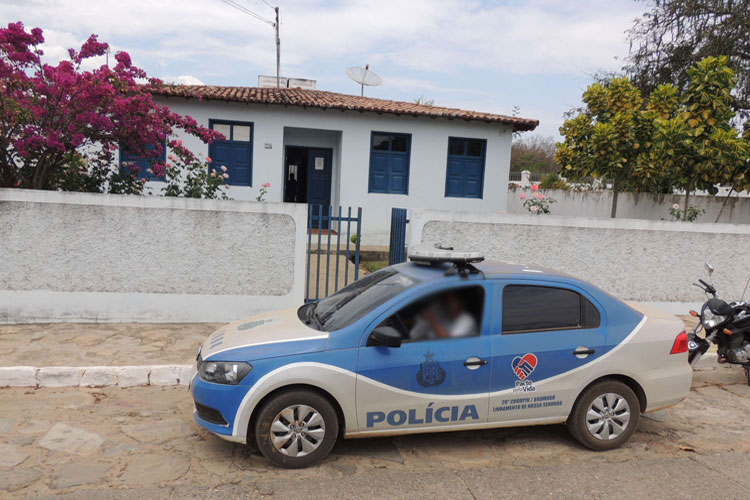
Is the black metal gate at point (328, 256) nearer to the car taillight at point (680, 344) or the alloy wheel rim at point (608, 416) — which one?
the alloy wheel rim at point (608, 416)

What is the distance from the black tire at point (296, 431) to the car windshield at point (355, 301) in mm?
570

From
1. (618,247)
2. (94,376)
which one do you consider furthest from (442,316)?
(618,247)

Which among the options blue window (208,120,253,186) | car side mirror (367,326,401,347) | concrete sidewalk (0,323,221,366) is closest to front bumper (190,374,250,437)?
car side mirror (367,326,401,347)

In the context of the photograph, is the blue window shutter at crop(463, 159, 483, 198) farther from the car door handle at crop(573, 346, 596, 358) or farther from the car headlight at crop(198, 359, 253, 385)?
the car headlight at crop(198, 359, 253, 385)

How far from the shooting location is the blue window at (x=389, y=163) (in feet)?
47.9

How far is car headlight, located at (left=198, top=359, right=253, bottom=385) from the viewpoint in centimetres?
404

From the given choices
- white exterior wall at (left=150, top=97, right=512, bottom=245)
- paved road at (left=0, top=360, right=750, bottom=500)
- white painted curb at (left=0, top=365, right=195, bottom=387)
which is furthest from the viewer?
white exterior wall at (left=150, top=97, right=512, bottom=245)

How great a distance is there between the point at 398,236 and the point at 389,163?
6.74 m

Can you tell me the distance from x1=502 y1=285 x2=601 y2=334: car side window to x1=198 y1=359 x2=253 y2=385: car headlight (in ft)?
6.43

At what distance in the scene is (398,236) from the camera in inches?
323

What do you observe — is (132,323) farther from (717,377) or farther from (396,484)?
(717,377)

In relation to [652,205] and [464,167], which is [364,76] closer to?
[464,167]

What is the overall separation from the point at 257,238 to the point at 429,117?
7.96m

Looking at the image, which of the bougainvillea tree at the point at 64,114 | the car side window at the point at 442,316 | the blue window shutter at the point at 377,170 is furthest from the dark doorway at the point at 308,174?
the car side window at the point at 442,316
